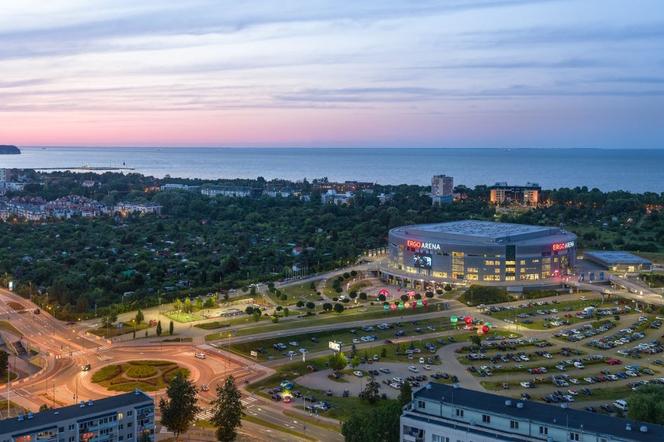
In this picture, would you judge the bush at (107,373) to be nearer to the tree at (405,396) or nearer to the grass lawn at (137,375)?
the grass lawn at (137,375)

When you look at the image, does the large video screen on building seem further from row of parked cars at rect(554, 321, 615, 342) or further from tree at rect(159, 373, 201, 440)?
tree at rect(159, 373, 201, 440)

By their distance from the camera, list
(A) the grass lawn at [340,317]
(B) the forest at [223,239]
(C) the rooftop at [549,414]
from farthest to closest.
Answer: (B) the forest at [223,239] < (A) the grass lawn at [340,317] < (C) the rooftop at [549,414]

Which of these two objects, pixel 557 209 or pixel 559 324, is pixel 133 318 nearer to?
pixel 559 324

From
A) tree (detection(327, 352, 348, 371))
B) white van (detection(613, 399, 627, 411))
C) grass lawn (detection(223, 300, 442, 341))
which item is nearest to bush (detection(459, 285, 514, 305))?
grass lawn (detection(223, 300, 442, 341))

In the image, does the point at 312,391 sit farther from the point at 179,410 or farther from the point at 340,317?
the point at 340,317

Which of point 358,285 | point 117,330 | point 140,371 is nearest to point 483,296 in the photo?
point 358,285

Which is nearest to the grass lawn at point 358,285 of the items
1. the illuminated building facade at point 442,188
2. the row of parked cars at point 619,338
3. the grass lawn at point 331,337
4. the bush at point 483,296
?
the bush at point 483,296
